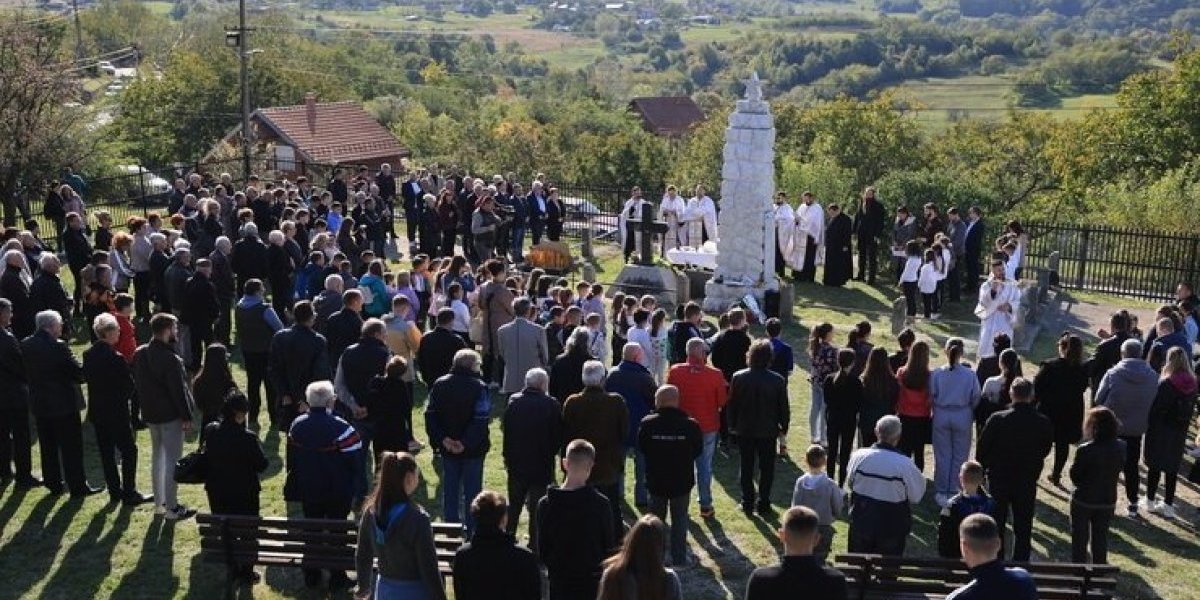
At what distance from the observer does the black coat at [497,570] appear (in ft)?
22.2

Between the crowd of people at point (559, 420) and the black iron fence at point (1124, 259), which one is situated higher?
the crowd of people at point (559, 420)

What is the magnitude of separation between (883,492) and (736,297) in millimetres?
11122

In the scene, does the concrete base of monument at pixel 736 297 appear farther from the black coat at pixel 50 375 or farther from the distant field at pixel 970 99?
the distant field at pixel 970 99

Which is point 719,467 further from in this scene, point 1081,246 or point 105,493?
point 1081,246

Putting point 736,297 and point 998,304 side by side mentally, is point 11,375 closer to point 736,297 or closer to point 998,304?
point 998,304

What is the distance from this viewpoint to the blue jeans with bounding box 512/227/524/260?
884 inches

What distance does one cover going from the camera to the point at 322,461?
9.20m

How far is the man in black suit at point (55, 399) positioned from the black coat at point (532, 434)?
378 cm

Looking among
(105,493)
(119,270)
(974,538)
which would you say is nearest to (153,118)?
(119,270)

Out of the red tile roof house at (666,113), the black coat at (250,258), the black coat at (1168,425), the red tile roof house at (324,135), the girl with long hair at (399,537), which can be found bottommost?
the red tile roof house at (666,113)

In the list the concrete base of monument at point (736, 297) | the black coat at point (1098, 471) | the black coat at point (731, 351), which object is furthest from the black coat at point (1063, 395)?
the concrete base of monument at point (736, 297)

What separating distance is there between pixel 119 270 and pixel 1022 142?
160ft

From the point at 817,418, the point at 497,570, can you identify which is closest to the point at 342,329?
the point at 817,418

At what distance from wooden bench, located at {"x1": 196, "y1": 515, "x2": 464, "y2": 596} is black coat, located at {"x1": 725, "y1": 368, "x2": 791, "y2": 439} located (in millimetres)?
2970
